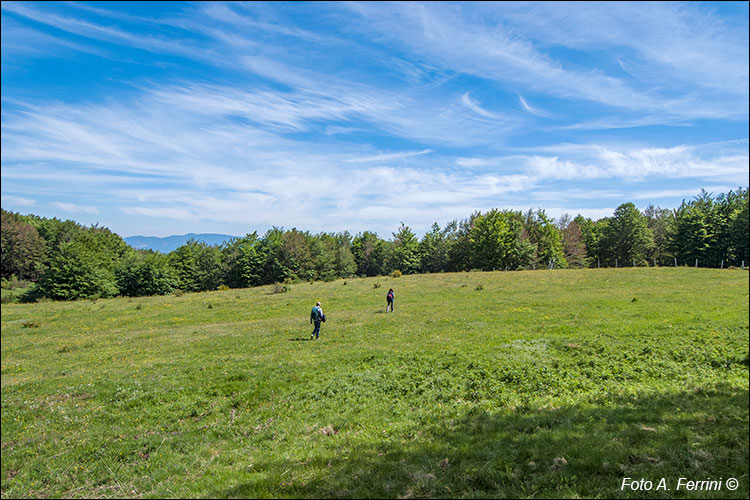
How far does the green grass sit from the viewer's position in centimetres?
704

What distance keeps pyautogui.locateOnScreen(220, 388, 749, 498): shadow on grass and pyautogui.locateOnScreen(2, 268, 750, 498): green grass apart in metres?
0.04

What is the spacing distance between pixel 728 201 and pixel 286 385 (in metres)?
79.2

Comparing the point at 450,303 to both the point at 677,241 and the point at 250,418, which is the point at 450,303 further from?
the point at 677,241

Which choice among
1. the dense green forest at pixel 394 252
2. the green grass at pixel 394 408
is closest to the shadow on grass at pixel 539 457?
the green grass at pixel 394 408

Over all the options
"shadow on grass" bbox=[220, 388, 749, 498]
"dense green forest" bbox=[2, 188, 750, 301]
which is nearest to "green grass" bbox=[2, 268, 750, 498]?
"shadow on grass" bbox=[220, 388, 749, 498]

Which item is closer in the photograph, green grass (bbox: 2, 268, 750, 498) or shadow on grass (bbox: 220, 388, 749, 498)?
shadow on grass (bbox: 220, 388, 749, 498)

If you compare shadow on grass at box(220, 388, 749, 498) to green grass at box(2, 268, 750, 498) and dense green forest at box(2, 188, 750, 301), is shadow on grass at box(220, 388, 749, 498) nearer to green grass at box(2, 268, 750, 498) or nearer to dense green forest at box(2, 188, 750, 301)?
green grass at box(2, 268, 750, 498)

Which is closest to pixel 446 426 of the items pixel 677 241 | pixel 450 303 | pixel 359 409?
pixel 359 409

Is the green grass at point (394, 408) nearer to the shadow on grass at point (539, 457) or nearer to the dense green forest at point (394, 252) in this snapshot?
the shadow on grass at point (539, 457)

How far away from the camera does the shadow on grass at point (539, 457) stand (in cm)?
638

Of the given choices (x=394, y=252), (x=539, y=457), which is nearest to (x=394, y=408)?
(x=539, y=457)

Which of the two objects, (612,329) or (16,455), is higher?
(612,329)

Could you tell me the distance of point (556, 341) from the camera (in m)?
18.1

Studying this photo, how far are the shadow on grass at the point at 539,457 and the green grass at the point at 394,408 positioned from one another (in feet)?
0.14
